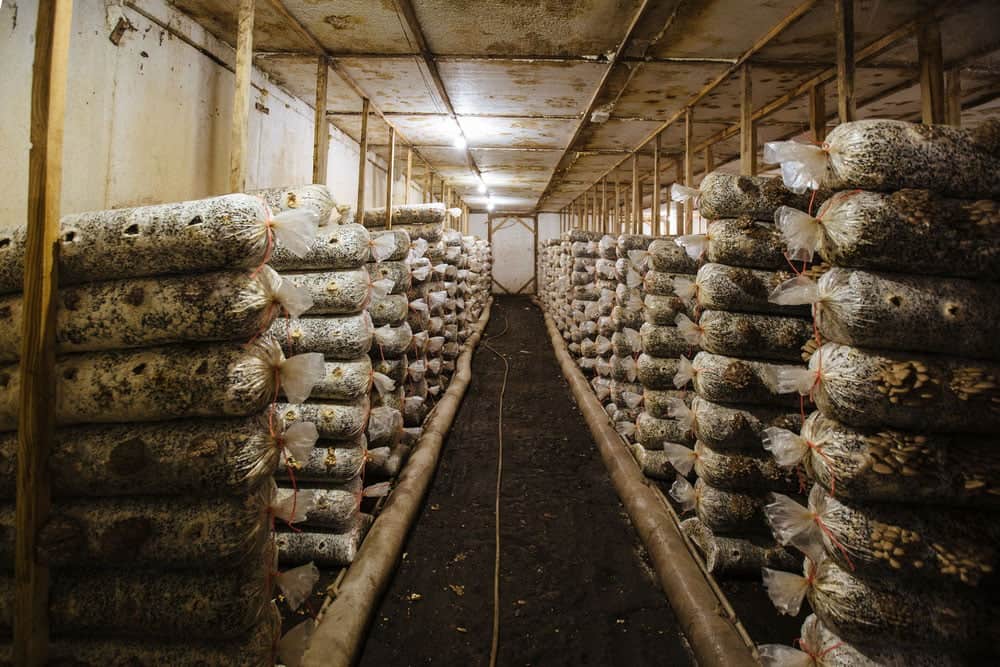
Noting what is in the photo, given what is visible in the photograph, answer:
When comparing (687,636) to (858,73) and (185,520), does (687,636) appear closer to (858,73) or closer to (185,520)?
(185,520)

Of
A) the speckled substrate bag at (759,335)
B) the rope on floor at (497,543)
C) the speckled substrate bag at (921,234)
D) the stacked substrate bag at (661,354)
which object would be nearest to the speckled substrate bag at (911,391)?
the speckled substrate bag at (921,234)

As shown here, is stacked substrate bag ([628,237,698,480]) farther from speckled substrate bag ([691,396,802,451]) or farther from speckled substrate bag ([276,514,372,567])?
speckled substrate bag ([276,514,372,567])

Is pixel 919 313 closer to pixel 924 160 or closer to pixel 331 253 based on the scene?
pixel 924 160

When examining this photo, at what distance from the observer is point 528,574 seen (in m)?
3.43

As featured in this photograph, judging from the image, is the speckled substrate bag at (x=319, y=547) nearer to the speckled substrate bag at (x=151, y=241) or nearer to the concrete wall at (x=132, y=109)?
the speckled substrate bag at (x=151, y=241)

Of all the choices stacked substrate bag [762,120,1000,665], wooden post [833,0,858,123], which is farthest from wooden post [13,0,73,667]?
wooden post [833,0,858,123]

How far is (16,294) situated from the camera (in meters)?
1.95

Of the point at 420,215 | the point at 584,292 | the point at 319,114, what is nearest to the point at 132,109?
the point at 319,114

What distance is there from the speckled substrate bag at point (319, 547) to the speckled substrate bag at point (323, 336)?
1.16m

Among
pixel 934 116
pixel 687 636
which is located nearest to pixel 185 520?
pixel 687 636

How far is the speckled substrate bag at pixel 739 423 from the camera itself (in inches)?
126

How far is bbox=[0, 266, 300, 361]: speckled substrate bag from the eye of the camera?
1864 millimetres

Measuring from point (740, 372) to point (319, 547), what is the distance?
9.50 ft

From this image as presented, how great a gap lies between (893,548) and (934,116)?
2916 millimetres
